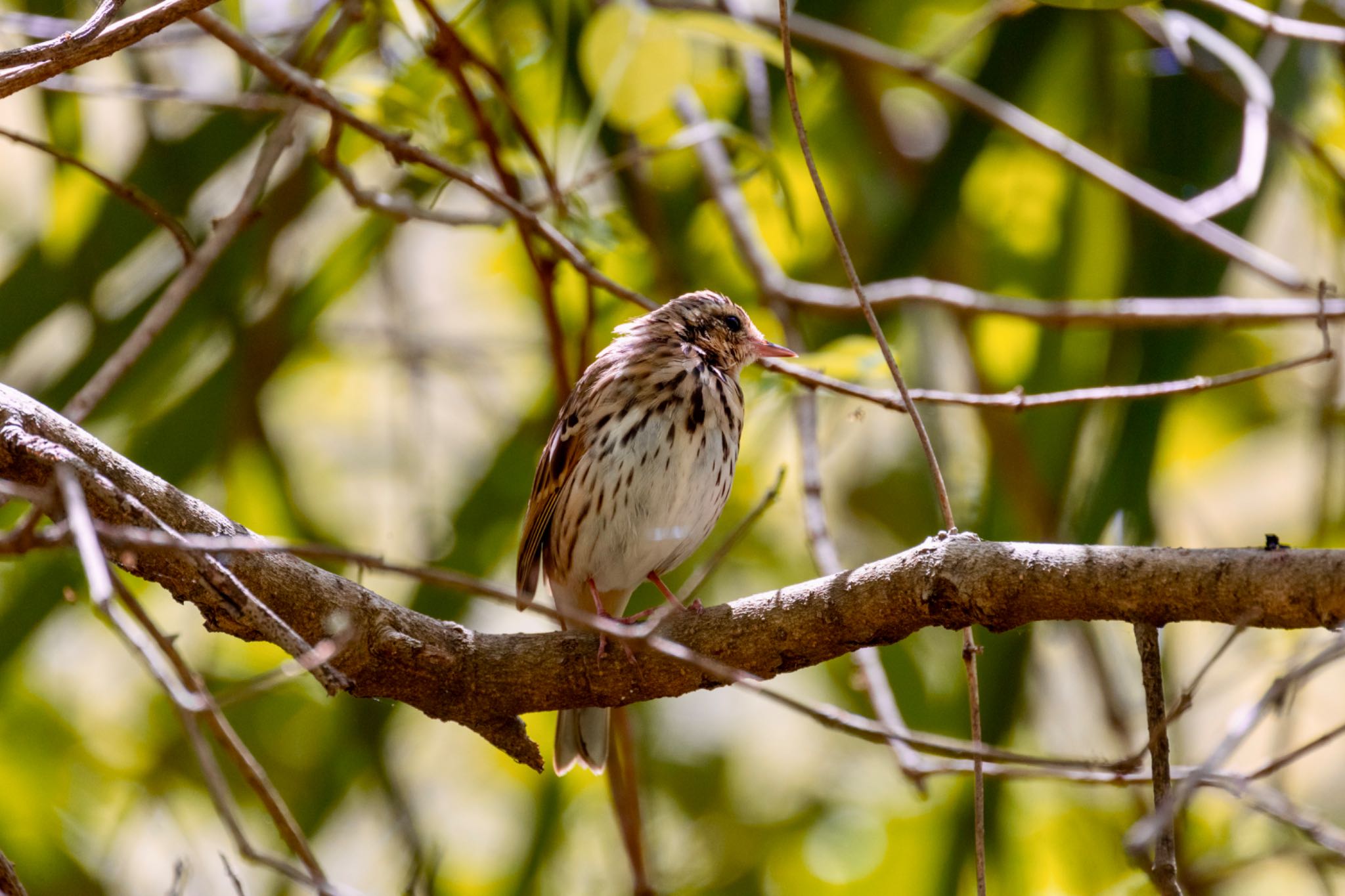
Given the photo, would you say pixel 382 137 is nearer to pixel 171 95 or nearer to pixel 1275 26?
pixel 171 95

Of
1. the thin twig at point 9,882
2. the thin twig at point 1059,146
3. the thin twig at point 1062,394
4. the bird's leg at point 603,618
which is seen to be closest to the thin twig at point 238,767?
the bird's leg at point 603,618

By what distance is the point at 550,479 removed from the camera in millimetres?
4359

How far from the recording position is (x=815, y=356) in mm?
3943

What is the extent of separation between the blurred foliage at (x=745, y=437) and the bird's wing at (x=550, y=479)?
0.69 meters

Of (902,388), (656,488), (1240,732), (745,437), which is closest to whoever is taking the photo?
(1240,732)

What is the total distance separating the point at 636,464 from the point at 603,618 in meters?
0.55

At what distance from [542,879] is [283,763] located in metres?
1.22

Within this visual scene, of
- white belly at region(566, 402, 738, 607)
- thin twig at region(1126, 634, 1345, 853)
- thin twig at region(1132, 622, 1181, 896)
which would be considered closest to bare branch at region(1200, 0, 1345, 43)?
white belly at region(566, 402, 738, 607)

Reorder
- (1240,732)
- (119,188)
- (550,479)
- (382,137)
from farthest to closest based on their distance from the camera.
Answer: (550,479)
(382,137)
(119,188)
(1240,732)

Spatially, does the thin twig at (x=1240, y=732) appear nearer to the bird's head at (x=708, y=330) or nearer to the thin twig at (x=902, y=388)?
the thin twig at (x=902, y=388)

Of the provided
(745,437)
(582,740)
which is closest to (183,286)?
(582,740)

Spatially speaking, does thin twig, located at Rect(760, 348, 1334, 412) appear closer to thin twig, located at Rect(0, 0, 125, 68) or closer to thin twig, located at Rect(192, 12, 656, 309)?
thin twig, located at Rect(192, 12, 656, 309)

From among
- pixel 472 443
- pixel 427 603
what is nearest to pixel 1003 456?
pixel 427 603

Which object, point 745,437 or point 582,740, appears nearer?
point 582,740
